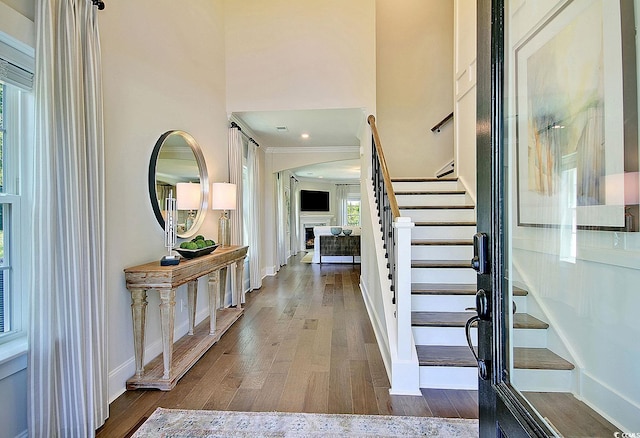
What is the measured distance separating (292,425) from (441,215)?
104 inches

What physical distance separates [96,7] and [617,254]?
278 cm

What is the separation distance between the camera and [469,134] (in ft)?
11.8

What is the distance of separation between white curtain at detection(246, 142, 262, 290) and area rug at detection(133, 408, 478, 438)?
336cm

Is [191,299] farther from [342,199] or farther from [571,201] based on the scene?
[342,199]

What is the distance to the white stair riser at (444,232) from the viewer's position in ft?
11.1

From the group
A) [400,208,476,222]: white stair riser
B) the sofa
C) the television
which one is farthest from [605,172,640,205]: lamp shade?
the television

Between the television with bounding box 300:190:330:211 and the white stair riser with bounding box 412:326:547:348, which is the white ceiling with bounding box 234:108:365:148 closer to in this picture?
the white stair riser with bounding box 412:326:547:348

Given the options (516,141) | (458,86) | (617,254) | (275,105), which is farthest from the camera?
(275,105)

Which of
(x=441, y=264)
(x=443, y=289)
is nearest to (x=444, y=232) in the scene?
(x=441, y=264)

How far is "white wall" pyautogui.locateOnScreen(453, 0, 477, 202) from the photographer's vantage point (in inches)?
137

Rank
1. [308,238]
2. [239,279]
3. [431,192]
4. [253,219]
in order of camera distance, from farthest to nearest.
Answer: [308,238]
[253,219]
[239,279]
[431,192]

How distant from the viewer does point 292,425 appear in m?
1.87

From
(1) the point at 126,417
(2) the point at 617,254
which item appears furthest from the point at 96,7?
(2) the point at 617,254

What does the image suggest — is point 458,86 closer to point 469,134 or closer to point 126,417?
point 469,134
